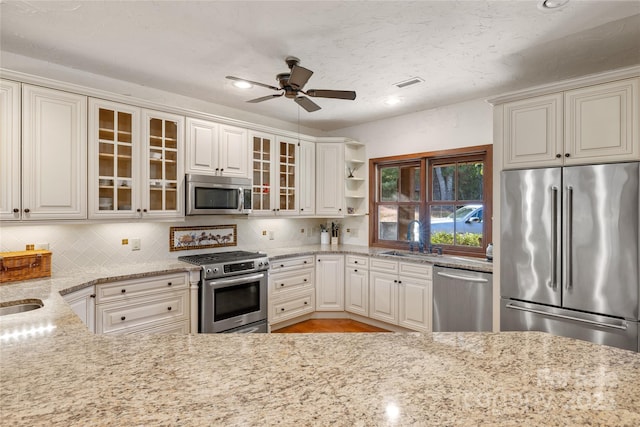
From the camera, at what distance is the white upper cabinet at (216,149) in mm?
3428

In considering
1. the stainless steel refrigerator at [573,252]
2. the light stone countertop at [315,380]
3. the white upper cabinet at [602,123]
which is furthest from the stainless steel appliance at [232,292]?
the white upper cabinet at [602,123]

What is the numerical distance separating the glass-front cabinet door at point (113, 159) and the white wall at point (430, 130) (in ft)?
9.59

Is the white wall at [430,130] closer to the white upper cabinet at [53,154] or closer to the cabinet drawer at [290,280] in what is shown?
the cabinet drawer at [290,280]

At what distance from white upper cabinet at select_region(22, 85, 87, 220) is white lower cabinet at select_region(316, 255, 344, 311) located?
260 cm

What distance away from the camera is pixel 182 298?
312 centimetres

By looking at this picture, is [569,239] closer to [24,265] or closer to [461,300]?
[461,300]

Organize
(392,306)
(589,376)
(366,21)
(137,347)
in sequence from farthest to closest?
(392,306), (366,21), (137,347), (589,376)

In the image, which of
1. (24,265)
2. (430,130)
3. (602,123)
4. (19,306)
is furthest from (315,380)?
(430,130)

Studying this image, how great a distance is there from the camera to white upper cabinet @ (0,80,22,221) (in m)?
2.38

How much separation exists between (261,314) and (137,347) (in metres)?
2.59

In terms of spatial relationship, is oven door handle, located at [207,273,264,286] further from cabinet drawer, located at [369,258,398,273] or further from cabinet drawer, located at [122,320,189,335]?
cabinet drawer, located at [369,258,398,273]

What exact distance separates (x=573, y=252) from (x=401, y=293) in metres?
1.74

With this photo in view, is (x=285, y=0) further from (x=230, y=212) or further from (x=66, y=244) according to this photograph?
(x=66, y=244)

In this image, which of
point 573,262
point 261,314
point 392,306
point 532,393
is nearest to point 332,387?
point 532,393
